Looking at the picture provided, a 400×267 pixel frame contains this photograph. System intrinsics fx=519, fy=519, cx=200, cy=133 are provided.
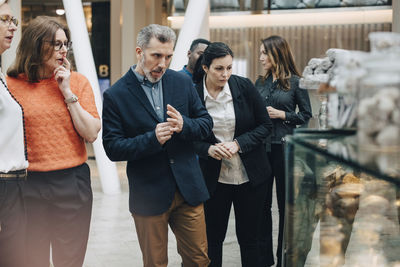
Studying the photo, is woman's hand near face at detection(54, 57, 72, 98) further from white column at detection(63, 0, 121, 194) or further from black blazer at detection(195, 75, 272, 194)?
white column at detection(63, 0, 121, 194)

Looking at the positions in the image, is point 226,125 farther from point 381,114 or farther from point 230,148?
point 381,114

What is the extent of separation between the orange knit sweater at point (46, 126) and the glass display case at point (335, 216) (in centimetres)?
122

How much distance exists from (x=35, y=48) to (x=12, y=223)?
86 centimetres

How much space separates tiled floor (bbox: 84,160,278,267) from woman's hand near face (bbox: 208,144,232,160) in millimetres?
1300

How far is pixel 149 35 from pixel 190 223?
1.01m

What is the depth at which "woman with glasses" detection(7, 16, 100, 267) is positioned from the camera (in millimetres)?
2580

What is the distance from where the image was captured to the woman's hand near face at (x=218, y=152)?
3.19m

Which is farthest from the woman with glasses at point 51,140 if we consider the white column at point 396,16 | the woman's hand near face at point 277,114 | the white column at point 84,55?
the white column at point 396,16

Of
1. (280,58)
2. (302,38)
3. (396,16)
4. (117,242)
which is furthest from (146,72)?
(302,38)

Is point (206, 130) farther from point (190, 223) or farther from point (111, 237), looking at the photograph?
point (111, 237)

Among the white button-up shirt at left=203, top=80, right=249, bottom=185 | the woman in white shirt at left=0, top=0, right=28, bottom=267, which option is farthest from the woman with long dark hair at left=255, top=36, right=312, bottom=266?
the woman in white shirt at left=0, top=0, right=28, bottom=267

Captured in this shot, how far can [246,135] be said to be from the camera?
328cm

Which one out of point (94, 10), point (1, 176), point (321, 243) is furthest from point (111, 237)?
point (94, 10)

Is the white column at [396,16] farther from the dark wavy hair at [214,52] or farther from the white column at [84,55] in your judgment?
the dark wavy hair at [214,52]
